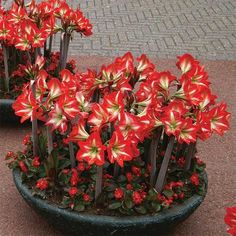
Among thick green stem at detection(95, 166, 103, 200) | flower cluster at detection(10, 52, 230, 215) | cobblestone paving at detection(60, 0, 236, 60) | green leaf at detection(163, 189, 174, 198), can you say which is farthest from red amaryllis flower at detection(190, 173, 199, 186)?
cobblestone paving at detection(60, 0, 236, 60)

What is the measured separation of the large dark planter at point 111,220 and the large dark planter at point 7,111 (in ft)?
4.23

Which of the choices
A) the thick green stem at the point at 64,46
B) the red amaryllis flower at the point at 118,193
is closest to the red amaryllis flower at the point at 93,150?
the red amaryllis flower at the point at 118,193

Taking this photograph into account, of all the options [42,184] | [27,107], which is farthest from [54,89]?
[42,184]

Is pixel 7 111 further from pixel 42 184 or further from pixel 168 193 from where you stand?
pixel 168 193

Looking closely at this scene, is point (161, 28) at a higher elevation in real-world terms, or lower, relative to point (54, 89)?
lower

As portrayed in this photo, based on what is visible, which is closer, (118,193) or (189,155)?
(118,193)

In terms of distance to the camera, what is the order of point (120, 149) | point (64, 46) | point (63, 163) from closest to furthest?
1. point (120, 149)
2. point (63, 163)
3. point (64, 46)

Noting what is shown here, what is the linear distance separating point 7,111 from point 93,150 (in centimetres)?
178

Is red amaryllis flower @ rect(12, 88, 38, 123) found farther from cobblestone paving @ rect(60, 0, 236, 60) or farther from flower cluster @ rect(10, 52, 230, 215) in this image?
cobblestone paving @ rect(60, 0, 236, 60)

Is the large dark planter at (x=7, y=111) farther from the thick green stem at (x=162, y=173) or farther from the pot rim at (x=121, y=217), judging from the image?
the thick green stem at (x=162, y=173)

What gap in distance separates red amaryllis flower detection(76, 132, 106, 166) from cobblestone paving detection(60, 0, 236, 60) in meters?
3.70

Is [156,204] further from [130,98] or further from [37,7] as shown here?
[37,7]

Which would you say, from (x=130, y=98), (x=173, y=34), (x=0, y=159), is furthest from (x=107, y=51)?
(x=130, y=98)

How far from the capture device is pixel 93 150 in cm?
268
